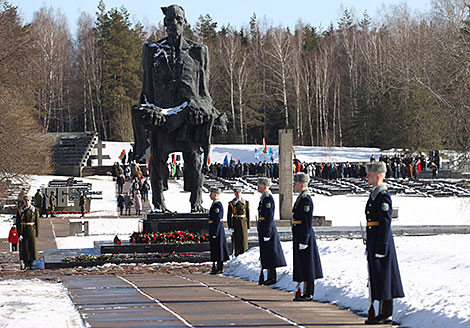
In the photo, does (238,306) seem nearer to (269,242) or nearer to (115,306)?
(115,306)

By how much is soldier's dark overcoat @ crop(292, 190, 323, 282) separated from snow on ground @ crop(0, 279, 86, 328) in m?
2.57

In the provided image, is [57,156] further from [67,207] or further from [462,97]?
[462,97]

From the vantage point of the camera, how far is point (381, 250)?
766 cm

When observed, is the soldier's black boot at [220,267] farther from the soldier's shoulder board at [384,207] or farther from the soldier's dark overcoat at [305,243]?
the soldier's shoulder board at [384,207]

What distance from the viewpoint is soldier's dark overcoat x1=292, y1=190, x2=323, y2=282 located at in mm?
9219

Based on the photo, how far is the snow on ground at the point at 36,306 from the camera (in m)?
7.51

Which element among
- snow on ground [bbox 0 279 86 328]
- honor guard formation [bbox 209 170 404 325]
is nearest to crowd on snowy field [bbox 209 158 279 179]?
honor guard formation [bbox 209 170 404 325]

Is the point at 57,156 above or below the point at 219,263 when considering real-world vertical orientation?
above

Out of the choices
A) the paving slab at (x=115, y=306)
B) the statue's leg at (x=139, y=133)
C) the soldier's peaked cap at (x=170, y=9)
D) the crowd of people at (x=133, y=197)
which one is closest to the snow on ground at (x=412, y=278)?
the paving slab at (x=115, y=306)

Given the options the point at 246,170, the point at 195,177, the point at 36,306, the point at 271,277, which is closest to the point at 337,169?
the point at 246,170

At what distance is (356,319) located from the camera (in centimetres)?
784

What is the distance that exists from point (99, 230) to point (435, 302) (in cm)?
2295

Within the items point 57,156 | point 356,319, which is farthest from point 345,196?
point 356,319

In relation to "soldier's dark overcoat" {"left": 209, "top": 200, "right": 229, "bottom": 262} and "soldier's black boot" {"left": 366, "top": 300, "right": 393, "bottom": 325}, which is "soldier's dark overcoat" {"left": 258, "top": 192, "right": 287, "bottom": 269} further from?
"soldier's black boot" {"left": 366, "top": 300, "right": 393, "bottom": 325}
